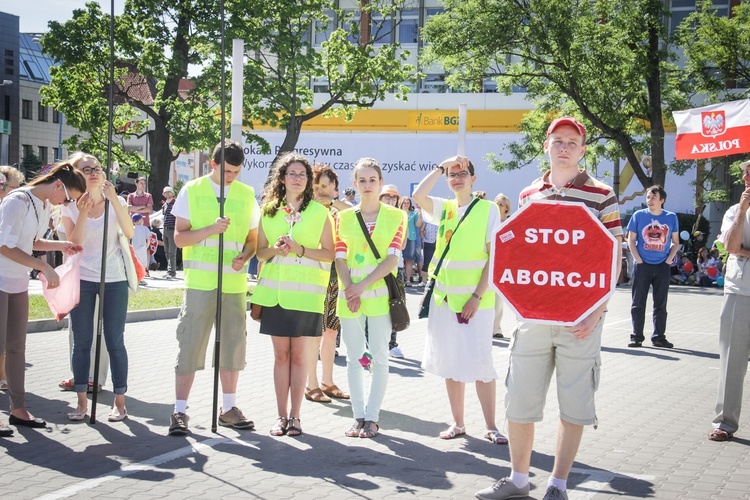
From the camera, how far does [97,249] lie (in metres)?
7.93

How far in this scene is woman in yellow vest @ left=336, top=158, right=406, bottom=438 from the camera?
7.33 meters

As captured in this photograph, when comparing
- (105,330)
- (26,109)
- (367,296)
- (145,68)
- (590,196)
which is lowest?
(105,330)

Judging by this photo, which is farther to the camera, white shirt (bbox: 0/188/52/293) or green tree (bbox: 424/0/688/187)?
green tree (bbox: 424/0/688/187)

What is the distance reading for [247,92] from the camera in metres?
31.2

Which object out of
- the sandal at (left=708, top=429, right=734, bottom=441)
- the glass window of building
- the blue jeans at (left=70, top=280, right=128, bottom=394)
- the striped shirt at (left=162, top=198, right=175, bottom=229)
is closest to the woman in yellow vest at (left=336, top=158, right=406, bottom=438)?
the blue jeans at (left=70, top=280, right=128, bottom=394)

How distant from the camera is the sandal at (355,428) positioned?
23.9 ft

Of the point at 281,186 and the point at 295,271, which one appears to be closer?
the point at 295,271

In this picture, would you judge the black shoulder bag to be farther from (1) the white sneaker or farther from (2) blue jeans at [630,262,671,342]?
(2) blue jeans at [630,262,671,342]

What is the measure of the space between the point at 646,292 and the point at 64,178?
27.9 feet

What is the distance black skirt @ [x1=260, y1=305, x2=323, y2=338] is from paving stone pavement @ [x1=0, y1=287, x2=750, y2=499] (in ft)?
2.44

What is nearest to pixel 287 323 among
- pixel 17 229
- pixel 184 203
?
pixel 184 203

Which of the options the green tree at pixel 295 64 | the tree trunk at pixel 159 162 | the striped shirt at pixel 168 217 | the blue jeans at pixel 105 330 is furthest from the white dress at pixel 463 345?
the tree trunk at pixel 159 162

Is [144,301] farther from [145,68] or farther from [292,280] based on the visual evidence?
[145,68]

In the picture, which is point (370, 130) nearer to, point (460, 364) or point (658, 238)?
point (658, 238)
